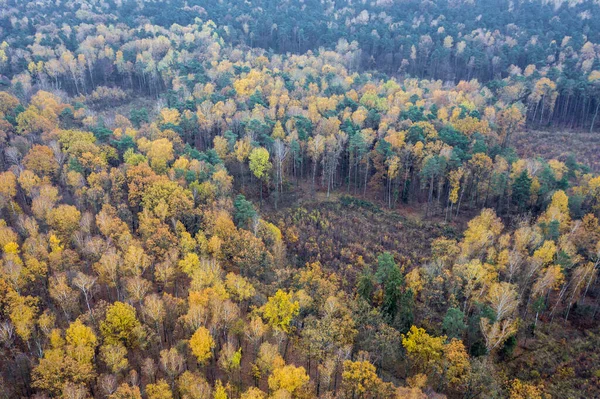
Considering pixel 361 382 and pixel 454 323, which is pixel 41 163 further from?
pixel 454 323

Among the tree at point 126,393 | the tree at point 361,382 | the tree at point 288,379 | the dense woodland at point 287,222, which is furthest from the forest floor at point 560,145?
the tree at point 126,393

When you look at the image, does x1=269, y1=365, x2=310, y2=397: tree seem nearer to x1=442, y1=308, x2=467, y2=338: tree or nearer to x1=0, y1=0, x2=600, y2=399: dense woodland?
x1=0, y1=0, x2=600, y2=399: dense woodland

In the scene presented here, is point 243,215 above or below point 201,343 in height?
above

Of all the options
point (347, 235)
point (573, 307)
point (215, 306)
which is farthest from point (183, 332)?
point (573, 307)

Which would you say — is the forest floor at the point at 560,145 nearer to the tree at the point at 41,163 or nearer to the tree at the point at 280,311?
the tree at the point at 280,311

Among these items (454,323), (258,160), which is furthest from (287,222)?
(454,323)

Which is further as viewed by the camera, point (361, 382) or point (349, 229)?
point (349, 229)
